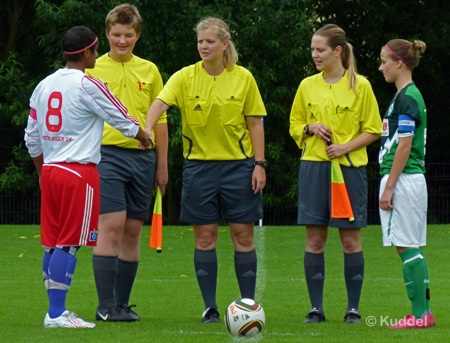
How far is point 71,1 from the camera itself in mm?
16766

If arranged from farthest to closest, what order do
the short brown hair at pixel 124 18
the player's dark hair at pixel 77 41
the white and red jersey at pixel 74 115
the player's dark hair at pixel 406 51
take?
the short brown hair at pixel 124 18
the player's dark hair at pixel 406 51
the player's dark hair at pixel 77 41
the white and red jersey at pixel 74 115

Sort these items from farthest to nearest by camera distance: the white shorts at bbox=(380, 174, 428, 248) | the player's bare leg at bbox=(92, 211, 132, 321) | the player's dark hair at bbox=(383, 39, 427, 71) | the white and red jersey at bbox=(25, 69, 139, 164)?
the player's bare leg at bbox=(92, 211, 132, 321)
the player's dark hair at bbox=(383, 39, 427, 71)
the white shorts at bbox=(380, 174, 428, 248)
the white and red jersey at bbox=(25, 69, 139, 164)

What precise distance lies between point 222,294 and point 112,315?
1.88 m

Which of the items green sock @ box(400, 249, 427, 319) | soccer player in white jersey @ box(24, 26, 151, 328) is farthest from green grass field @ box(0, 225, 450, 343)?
soccer player in white jersey @ box(24, 26, 151, 328)

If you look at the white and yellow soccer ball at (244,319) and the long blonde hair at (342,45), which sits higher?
the long blonde hair at (342,45)

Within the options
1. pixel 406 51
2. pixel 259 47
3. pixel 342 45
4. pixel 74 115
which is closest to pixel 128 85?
pixel 74 115

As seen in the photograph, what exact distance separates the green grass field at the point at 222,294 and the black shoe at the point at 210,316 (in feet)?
0.30

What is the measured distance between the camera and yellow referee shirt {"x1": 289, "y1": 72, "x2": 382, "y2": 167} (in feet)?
17.5

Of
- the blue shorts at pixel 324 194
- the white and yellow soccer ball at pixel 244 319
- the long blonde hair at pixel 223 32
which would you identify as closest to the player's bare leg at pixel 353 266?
the blue shorts at pixel 324 194

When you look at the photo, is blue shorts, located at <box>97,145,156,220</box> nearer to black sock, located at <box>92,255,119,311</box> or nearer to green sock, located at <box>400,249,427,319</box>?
A: black sock, located at <box>92,255,119,311</box>

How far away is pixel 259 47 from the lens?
57.8 ft

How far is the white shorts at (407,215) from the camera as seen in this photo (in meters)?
4.97

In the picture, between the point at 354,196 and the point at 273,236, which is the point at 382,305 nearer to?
the point at 354,196

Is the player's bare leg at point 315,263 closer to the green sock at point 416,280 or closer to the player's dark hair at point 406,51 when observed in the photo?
the green sock at point 416,280
